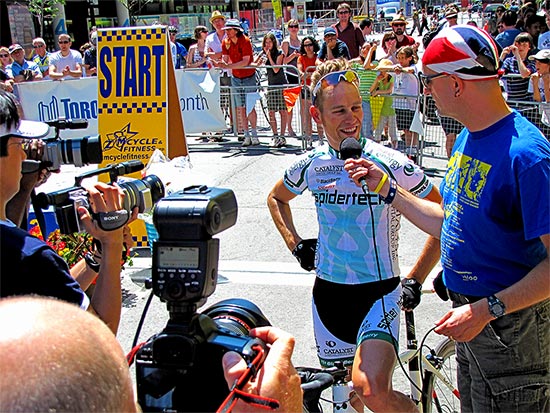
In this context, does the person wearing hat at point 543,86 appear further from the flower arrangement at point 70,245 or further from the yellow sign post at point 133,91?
the flower arrangement at point 70,245

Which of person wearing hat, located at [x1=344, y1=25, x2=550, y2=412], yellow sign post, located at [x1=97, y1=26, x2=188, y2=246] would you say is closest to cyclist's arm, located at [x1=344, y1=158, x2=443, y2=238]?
person wearing hat, located at [x1=344, y1=25, x2=550, y2=412]

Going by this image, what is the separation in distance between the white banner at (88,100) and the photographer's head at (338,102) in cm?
780

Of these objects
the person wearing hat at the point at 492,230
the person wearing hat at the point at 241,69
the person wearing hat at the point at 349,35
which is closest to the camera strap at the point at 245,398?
the person wearing hat at the point at 492,230

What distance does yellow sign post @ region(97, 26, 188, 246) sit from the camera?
23.1ft

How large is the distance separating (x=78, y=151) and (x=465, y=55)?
1.64m

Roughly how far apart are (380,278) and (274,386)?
68.0 inches

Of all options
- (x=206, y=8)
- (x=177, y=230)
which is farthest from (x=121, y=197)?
(x=206, y=8)

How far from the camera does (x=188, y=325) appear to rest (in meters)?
1.62

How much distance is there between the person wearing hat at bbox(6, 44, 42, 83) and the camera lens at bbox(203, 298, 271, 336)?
38.8 feet

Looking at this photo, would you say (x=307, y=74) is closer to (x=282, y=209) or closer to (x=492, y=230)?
(x=282, y=209)

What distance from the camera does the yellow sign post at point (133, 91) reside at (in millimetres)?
7031

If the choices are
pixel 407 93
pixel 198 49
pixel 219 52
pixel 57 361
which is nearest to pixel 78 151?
pixel 57 361

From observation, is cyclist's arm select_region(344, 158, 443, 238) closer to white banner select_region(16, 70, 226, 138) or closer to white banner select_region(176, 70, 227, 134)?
white banner select_region(16, 70, 226, 138)

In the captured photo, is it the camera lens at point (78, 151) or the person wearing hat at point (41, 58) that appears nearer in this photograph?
the camera lens at point (78, 151)
